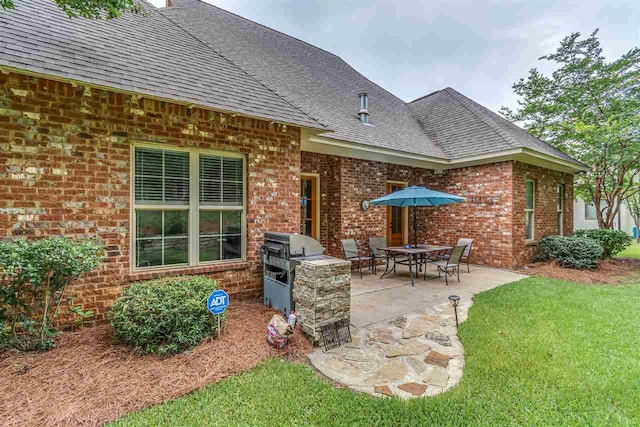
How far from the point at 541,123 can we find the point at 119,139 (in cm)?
1583

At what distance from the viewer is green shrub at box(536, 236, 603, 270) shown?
8242mm

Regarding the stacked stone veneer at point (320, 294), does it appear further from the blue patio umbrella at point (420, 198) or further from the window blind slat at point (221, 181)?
the blue patio umbrella at point (420, 198)

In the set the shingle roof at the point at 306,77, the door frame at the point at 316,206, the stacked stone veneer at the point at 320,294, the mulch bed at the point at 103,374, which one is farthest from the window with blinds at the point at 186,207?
the door frame at the point at 316,206

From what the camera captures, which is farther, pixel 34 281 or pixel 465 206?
pixel 465 206

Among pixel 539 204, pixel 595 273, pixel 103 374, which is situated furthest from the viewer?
pixel 539 204

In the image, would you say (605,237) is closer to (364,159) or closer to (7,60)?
(364,159)

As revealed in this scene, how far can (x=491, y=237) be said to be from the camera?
28.7ft

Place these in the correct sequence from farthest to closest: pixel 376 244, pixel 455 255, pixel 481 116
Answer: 1. pixel 481 116
2. pixel 376 244
3. pixel 455 255

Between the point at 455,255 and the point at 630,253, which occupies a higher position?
the point at 455,255

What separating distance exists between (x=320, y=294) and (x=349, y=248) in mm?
4339

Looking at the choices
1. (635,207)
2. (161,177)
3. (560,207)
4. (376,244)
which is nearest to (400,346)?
(161,177)

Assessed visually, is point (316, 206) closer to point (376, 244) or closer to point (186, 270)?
point (376, 244)

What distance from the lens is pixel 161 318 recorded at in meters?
3.21

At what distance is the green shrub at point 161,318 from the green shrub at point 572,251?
9987 mm
